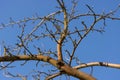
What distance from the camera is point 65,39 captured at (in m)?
5.15

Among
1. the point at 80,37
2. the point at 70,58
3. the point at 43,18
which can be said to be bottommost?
the point at 70,58

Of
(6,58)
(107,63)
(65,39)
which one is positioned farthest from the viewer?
(65,39)

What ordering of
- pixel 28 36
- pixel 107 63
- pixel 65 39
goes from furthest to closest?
pixel 28 36, pixel 65 39, pixel 107 63

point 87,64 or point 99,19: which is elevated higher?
point 99,19

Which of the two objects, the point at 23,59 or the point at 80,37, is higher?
the point at 80,37

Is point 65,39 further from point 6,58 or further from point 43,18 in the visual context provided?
point 6,58

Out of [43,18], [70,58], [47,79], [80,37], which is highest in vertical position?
[43,18]

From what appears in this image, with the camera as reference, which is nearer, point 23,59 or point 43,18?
point 23,59

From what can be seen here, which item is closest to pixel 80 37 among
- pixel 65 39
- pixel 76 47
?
pixel 76 47

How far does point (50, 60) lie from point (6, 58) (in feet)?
2.04

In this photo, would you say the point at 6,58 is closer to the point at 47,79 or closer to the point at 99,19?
the point at 47,79

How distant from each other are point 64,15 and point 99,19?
0.67m

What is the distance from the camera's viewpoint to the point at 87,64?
4781 mm

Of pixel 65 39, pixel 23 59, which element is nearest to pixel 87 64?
pixel 65 39
